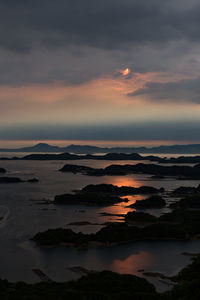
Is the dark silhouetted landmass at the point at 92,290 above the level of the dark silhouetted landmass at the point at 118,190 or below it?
above

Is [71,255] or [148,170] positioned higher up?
[148,170]

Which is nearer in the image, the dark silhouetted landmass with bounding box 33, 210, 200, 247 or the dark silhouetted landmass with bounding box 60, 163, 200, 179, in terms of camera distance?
the dark silhouetted landmass with bounding box 33, 210, 200, 247

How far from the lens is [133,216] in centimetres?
5884

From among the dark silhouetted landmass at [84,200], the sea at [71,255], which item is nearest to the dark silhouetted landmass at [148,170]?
the dark silhouetted landmass at [84,200]

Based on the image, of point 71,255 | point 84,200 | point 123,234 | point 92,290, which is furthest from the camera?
point 84,200

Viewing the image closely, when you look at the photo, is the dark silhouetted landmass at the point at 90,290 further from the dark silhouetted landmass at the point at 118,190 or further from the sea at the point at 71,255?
the dark silhouetted landmass at the point at 118,190

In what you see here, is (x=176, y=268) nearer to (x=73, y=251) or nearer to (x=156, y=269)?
(x=156, y=269)

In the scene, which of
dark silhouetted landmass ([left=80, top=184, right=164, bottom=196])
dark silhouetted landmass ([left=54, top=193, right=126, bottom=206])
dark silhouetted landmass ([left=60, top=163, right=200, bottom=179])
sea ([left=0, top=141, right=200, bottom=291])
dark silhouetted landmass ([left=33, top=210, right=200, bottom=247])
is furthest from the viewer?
dark silhouetted landmass ([left=60, top=163, right=200, bottom=179])

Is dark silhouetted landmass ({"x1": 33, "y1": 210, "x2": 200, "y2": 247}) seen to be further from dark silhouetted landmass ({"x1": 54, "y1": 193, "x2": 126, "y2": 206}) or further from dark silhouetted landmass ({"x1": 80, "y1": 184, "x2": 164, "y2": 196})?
dark silhouetted landmass ({"x1": 80, "y1": 184, "x2": 164, "y2": 196})

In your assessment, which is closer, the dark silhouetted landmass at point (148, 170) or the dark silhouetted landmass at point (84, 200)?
the dark silhouetted landmass at point (84, 200)

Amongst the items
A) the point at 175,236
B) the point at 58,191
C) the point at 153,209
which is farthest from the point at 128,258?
the point at 58,191

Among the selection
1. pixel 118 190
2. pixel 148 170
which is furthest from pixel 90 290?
pixel 148 170

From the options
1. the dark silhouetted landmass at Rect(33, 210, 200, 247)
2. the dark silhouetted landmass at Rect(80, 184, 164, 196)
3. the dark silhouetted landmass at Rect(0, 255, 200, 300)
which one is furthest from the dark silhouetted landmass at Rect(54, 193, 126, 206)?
the dark silhouetted landmass at Rect(0, 255, 200, 300)

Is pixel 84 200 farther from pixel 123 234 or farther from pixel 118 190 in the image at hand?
pixel 123 234
